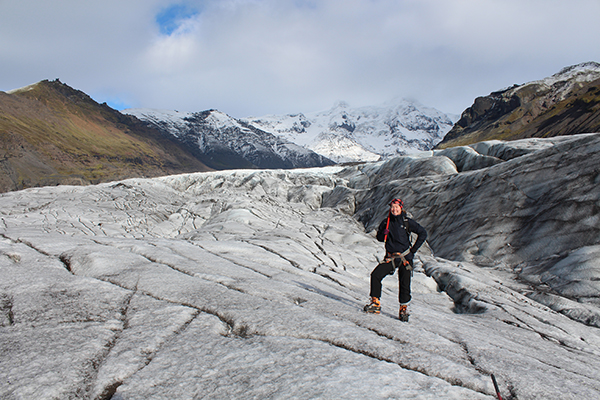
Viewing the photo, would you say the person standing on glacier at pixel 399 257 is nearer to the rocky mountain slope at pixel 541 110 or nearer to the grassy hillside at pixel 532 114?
the grassy hillside at pixel 532 114

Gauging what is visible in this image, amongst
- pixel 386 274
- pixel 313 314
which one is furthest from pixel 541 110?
pixel 313 314

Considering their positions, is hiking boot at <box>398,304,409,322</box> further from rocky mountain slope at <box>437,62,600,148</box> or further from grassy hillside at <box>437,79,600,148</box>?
rocky mountain slope at <box>437,62,600,148</box>

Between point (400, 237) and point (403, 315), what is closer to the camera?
point (403, 315)

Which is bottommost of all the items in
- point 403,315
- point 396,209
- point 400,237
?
point 403,315

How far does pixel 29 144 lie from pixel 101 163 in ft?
117

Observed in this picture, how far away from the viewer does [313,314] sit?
643cm

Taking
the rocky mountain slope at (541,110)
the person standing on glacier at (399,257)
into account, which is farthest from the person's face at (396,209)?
the rocky mountain slope at (541,110)

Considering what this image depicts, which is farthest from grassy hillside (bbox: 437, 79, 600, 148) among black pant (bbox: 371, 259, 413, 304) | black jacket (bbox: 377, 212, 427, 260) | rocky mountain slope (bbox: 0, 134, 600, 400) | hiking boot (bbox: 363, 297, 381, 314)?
hiking boot (bbox: 363, 297, 381, 314)

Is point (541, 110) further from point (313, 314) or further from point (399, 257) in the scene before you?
point (313, 314)

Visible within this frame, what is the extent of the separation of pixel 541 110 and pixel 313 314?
177m

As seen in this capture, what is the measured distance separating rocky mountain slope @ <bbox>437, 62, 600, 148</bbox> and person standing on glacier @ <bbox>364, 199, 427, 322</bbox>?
102 m

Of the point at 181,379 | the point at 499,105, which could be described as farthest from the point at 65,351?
the point at 499,105

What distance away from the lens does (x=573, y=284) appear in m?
14.4

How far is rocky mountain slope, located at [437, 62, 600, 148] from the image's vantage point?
95062 mm
